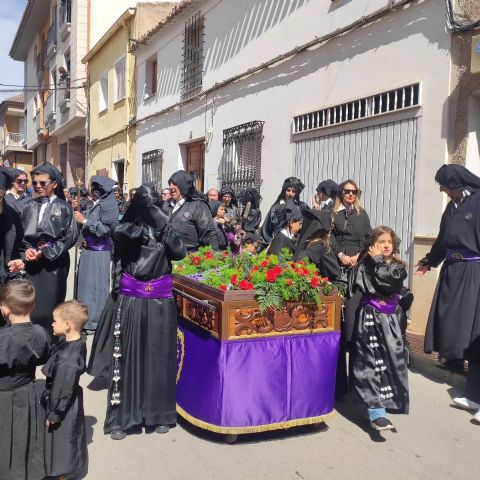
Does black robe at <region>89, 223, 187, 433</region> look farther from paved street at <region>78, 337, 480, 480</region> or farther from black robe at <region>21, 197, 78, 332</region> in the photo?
black robe at <region>21, 197, 78, 332</region>

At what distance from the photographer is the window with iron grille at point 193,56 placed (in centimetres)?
1237

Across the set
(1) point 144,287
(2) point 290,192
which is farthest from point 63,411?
(2) point 290,192

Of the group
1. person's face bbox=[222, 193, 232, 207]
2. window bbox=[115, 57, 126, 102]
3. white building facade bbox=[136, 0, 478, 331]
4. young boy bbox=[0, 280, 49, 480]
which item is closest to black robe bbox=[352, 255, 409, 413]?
young boy bbox=[0, 280, 49, 480]

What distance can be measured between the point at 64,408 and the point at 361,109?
6006 mm

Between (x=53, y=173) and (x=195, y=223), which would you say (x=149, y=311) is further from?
(x=195, y=223)

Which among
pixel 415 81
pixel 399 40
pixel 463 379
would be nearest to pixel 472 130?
pixel 415 81

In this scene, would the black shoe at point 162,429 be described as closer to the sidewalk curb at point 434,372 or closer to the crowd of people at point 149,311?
the crowd of people at point 149,311

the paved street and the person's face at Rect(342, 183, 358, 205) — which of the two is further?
the person's face at Rect(342, 183, 358, 205)

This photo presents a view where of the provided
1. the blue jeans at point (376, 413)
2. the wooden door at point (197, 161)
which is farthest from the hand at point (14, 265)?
the wooden door at point (197, 161)

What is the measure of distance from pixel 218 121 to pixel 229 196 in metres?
3.18

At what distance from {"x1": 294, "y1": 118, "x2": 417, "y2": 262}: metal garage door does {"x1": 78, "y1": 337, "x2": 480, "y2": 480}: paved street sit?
308cm

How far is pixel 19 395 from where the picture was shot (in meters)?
3.00

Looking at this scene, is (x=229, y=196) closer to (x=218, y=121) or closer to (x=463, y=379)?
(x=218, y=121)

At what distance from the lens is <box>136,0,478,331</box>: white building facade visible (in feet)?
21.4
